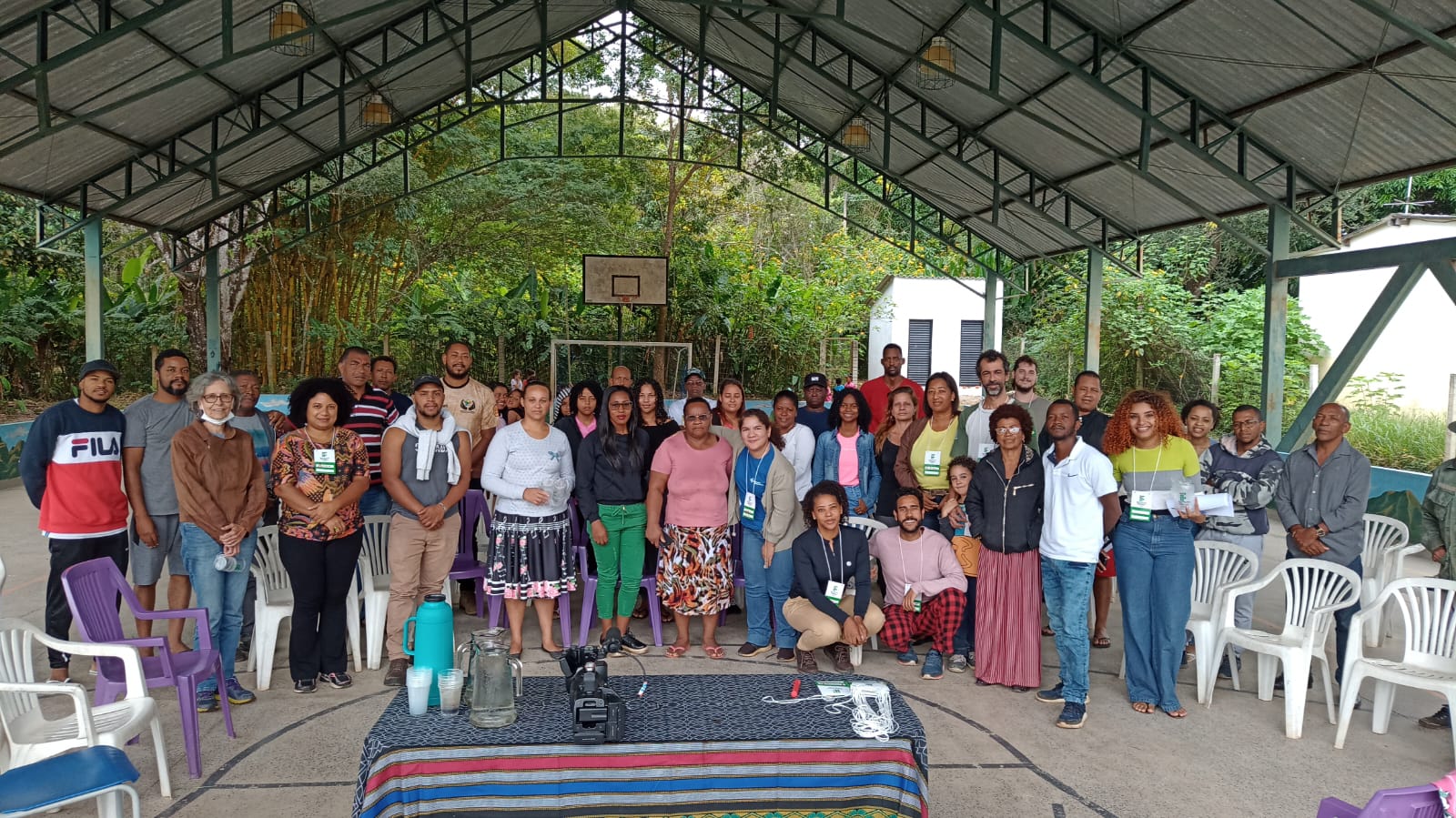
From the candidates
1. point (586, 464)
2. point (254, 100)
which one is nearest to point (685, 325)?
point (254, 100)

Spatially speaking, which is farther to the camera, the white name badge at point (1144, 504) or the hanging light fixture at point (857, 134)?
the hanging light fixture at point (857, 134)

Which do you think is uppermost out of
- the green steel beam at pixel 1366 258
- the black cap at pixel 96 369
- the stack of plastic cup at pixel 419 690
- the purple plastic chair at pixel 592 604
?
the green steel beam at pixel 1366 258

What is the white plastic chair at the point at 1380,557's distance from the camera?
205 inches

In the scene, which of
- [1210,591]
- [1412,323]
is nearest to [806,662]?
[1210,591]

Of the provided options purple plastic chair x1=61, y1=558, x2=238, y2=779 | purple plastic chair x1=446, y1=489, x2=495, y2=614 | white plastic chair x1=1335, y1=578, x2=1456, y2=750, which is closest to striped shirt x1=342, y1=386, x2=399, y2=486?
purple plastic chair x1=446, y1=489, x2=495, y2=614

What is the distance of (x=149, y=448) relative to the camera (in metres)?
4.06

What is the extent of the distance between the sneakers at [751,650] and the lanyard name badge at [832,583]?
0.59 m

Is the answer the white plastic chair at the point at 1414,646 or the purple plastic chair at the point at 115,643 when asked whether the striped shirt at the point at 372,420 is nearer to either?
the purple plastic chair at the point at 115,643

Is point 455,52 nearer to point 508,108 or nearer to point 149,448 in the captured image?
point 508,108

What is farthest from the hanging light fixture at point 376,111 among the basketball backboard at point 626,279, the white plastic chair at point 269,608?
the white plastic chair at point 269,608

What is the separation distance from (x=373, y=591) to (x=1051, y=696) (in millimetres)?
3335

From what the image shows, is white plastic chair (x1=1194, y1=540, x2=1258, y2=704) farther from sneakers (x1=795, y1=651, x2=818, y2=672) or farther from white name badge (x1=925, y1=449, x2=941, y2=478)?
sneakers (x1=795, y1=651, x2=818, y2=672)

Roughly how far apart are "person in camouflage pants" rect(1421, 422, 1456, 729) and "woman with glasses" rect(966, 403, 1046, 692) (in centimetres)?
170

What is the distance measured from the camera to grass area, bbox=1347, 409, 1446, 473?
30.3 feet
